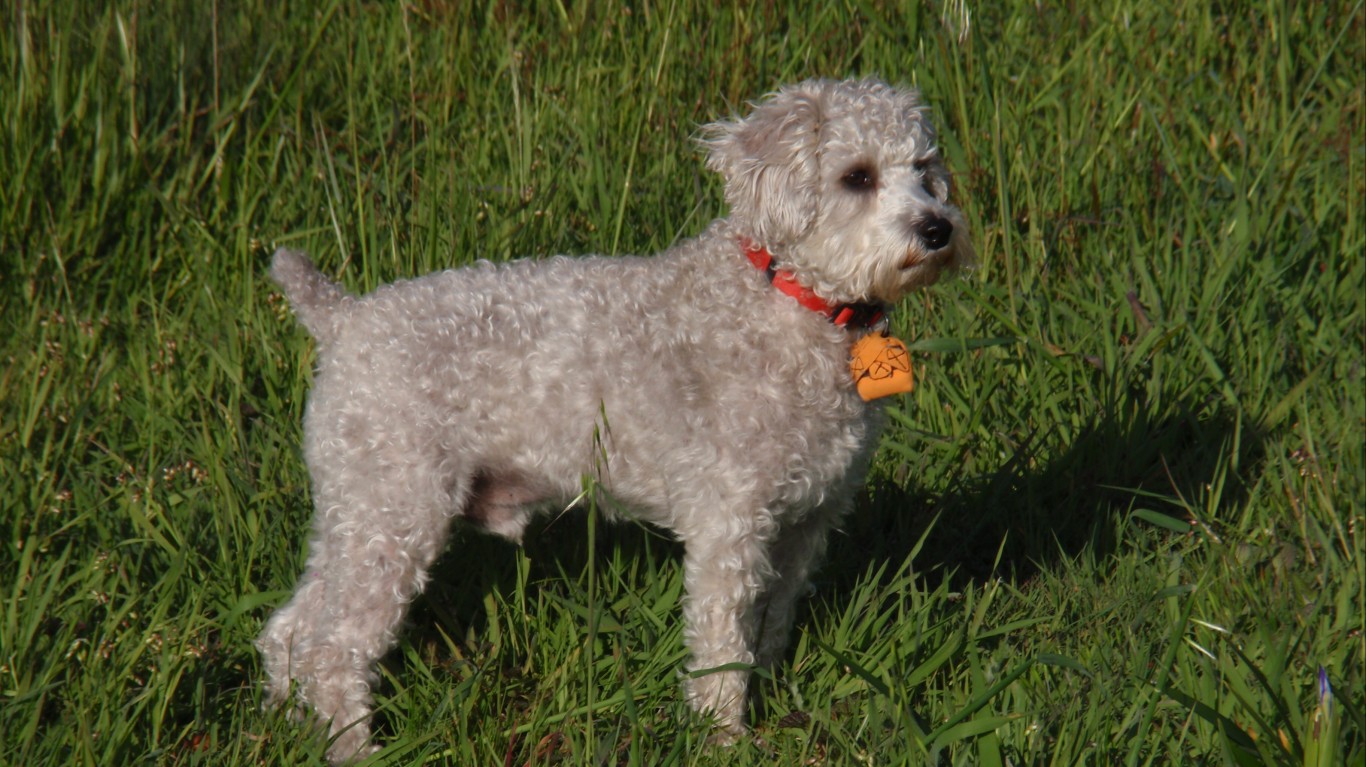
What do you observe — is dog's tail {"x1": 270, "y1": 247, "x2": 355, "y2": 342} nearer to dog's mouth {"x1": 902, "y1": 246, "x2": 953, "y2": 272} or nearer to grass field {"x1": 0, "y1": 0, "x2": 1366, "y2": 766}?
grass field {"x1": 0, "y1": 0, "x2": 1366, "y2": 766}

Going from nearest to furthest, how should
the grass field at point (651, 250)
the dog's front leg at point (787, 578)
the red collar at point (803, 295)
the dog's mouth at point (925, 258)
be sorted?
1. the dog's mouth at point (925, 258)
2. the grass field at point (651, 250)
3. the red collar at point (803, 295)
4. the dog's front leg at point (787, 578)

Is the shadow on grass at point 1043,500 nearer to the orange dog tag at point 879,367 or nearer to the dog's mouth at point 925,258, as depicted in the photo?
the orange dog tag at point 879,367

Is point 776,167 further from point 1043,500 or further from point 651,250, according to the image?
point 1043,500

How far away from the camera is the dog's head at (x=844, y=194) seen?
3.36 metres

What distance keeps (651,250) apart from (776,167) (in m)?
1.55

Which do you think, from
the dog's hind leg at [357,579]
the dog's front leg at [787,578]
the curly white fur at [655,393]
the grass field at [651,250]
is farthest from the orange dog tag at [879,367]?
the dog's hind leg at [357,579]

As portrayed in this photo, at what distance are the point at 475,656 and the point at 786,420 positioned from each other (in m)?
1.16

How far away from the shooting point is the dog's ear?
11.1 feet

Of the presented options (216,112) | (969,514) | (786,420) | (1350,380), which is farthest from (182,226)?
(1350,380)

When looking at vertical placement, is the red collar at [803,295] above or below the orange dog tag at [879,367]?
above

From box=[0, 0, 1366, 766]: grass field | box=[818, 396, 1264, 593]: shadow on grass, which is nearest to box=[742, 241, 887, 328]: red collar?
box=[0, 0, 1366, 766]: grass field

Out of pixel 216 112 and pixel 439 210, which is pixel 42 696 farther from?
pixel 216 112

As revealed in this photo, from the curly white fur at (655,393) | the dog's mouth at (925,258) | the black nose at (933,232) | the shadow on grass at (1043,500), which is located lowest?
the shadow on grass at (1043,500)

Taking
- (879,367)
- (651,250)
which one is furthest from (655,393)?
(651,250)
